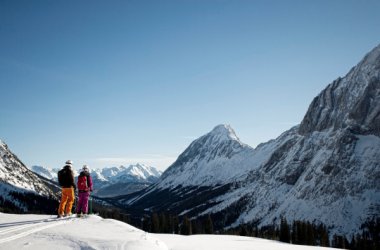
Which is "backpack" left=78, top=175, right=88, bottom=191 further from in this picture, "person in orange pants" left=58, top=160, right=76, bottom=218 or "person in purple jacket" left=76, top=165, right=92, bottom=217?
"person in orange pants" left=58, top=160, right=76, bottom=218

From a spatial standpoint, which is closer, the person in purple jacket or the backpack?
the person in purple jacket

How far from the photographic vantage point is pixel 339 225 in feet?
636

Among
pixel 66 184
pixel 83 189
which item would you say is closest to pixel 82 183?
pixel 83 189

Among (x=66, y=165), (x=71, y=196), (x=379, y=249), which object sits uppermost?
(x=66, y=165)

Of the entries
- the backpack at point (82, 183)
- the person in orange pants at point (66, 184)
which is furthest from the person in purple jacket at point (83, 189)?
the person in orange pants at point (66, 184)

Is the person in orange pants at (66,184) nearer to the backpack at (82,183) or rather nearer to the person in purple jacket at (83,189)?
the person in purple jacket at (83,189)

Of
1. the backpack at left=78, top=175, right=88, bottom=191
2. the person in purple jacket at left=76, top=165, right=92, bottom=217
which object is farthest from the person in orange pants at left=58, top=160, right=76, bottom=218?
the backpack at left=78, top=175, right=88, bottom=191

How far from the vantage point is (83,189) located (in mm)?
25250

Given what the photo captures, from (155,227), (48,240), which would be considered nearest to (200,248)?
(48,240)

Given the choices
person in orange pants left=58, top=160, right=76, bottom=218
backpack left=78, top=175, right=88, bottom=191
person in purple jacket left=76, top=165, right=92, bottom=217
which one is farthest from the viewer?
backpack left=78, top=175, right=88, bottom=191

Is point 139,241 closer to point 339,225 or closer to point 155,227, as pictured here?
point 155,227

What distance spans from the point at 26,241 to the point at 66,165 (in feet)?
38.9

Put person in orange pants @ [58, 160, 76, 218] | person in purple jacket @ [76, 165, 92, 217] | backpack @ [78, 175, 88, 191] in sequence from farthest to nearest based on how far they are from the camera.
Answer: backpack @ [78, 175, 88, 191], person in purple jacket @ [76, 165, 92, 217], person in orange pants @ [58, 160, 76, 218]

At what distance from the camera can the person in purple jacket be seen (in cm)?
2491
